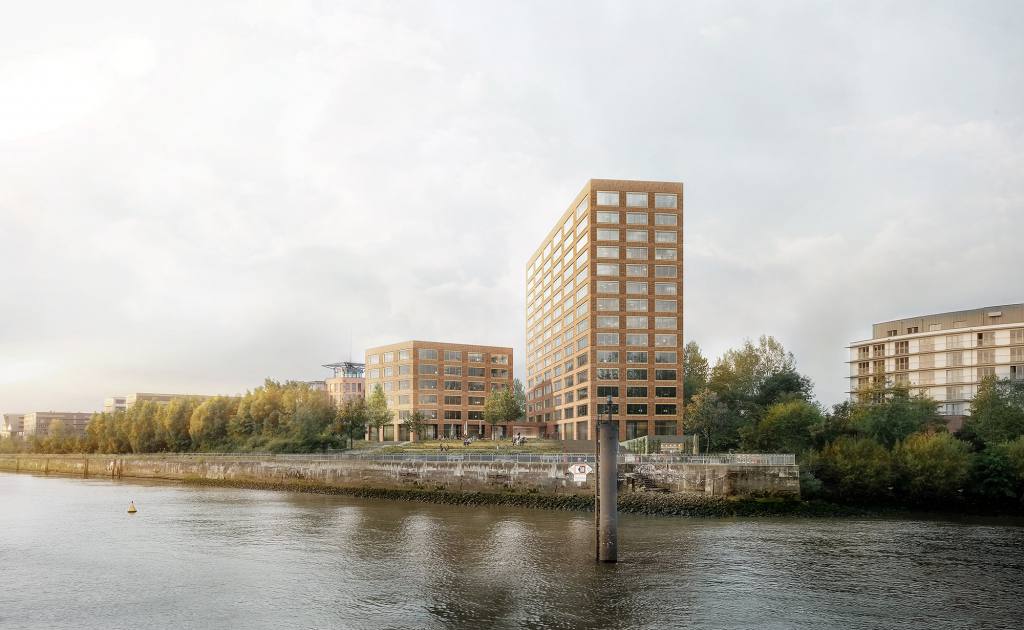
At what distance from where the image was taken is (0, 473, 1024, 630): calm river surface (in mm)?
33938

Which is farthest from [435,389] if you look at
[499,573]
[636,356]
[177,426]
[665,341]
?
[499,573]

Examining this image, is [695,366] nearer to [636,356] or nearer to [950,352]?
[636,356]

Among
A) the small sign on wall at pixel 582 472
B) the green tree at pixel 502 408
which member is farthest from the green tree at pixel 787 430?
the green tree at pixel 502 408

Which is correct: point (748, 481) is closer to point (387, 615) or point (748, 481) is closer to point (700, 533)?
point (700, 533)

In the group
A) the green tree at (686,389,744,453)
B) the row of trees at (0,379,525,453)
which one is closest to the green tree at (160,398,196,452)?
the row of trees at (0,379,525,453)

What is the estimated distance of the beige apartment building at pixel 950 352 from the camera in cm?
15162

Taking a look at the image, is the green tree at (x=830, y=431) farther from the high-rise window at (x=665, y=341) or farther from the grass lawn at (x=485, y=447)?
the high-rise window at (x=665, y=341)

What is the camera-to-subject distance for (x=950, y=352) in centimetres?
16150

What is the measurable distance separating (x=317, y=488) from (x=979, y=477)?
73075mm

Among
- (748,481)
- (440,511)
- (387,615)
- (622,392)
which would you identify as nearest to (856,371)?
(622,392)

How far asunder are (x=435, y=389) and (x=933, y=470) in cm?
13034

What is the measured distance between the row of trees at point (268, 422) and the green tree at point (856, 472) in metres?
87.5

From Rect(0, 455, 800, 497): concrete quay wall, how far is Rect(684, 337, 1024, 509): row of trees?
6.28m

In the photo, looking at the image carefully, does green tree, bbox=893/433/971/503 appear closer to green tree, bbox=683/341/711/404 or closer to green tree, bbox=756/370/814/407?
green tree, bbox=756/370/814/407
